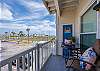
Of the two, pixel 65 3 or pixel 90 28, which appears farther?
pixel 65 3

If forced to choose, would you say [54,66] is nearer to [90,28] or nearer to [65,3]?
[90,28]

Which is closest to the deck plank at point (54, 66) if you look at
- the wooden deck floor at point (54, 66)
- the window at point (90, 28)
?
the wooden deck floor at point (54, 66)

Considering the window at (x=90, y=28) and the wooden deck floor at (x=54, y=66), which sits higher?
the window at (x=90, y=28)

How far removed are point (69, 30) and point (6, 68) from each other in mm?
7219

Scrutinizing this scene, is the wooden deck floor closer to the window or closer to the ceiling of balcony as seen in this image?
the window

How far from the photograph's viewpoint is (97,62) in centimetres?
311

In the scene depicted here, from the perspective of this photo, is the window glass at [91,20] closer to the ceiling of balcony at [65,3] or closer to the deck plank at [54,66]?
the deck plank at [54,66]

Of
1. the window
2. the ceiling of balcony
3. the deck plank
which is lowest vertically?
the deck plank

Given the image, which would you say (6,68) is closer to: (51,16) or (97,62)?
(97,62)

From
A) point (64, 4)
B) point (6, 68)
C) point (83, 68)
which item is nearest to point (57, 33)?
point (64, 4)

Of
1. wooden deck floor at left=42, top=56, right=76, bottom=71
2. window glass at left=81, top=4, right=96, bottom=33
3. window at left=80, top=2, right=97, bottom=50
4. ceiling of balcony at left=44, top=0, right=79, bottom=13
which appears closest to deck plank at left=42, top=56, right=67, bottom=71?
wooden deck floor at left=42, top=56, right=76, bottom=71

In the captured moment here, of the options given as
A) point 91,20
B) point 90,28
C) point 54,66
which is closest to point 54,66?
point 54,66

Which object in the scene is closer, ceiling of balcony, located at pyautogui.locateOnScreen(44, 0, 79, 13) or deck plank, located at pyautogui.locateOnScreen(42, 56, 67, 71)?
deck plank, located at pyautogui.locateOnScreen(42, 56, 67, 71)

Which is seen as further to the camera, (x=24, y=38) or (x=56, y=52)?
(x=56, y=52)
